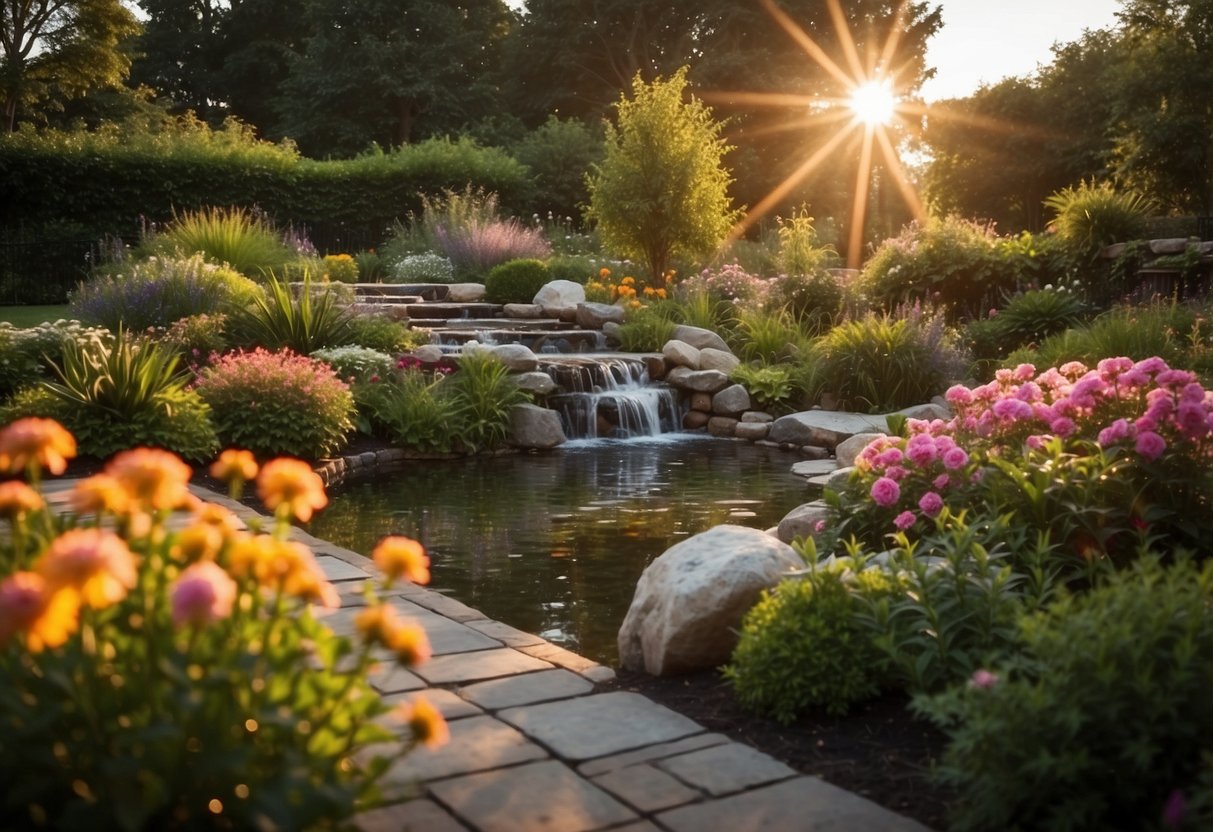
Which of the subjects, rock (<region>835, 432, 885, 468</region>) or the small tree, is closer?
rock (<region>835, 432, 885, 468</region>)

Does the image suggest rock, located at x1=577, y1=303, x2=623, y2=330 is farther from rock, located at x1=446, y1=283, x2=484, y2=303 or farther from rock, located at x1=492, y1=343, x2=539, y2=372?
rock, located at x1=492, y1=343, x2=539, y2=372

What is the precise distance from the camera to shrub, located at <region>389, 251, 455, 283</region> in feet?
55.1

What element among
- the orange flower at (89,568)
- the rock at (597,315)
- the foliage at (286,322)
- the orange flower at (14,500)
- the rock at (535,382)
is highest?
the rock at (597,315)

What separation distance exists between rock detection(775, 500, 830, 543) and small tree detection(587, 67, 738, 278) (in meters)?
10.4

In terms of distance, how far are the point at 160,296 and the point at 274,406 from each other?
10.4 ft

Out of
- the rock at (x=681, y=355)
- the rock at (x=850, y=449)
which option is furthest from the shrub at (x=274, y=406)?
the rock at (x=681, y=355)

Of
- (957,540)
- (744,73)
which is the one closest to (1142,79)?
(744,73)

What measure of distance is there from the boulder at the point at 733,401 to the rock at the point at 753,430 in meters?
0.37

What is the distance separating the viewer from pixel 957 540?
3396 millimetres

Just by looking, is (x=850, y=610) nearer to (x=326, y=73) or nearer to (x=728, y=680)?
(x=728, y=680)

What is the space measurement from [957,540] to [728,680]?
847mm

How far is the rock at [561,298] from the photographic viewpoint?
14.5m

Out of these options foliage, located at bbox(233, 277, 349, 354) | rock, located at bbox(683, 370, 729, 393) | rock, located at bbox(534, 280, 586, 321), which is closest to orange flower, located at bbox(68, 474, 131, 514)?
foliage, located at bbox(233, 277, 349, 354)

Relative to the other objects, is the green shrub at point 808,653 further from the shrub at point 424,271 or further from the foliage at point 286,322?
the shrub at point 424,271
